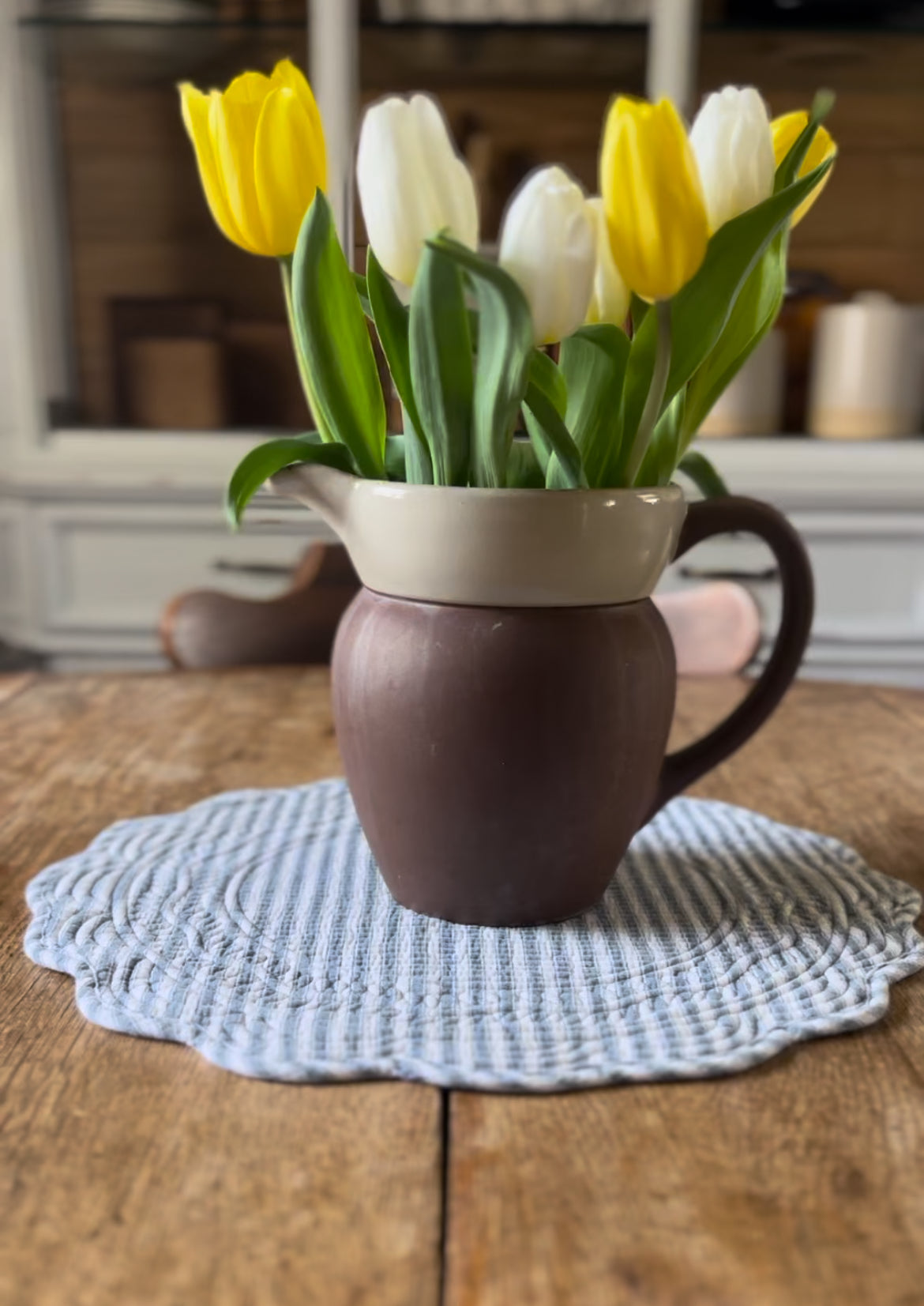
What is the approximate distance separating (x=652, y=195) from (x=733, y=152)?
0.06 metres

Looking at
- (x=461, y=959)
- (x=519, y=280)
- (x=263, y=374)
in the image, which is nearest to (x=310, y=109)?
(x=519, y=280)

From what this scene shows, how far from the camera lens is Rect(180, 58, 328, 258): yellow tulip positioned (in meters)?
0.43

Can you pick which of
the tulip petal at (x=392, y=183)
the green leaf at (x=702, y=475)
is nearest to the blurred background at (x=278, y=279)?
the green leaf at (x=702, y=475)

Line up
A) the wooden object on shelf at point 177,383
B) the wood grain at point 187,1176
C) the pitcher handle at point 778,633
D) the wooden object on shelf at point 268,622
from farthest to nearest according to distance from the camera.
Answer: the wooden object on shelf at point 177,383 < the wooden object on shelf at point 268,622 < the pitcher handle at point 778,633 < the wood grain at point 187,1176

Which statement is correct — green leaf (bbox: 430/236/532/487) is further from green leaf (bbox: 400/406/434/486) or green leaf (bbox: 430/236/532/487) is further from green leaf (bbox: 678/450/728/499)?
green leaf (bbox: 678/450/728/499)

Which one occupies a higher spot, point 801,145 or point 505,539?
point 801,145

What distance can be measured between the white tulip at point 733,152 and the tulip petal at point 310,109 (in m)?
0.14

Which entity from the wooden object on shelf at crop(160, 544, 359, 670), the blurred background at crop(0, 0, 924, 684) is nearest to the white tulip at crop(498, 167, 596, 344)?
the wooden object on shelf at crop(160, 544, 359, 670)

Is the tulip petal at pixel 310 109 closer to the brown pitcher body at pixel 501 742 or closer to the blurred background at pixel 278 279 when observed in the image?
the brown pitcher body at pixel 501 742

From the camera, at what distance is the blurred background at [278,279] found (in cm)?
177

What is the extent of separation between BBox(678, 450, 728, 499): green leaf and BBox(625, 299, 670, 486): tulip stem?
3.3 inches

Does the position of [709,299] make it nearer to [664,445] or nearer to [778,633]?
[664,445]

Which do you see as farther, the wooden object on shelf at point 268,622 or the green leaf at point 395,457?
the wooden object on shelf at point 268,622

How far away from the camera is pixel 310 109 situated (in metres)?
0.44
